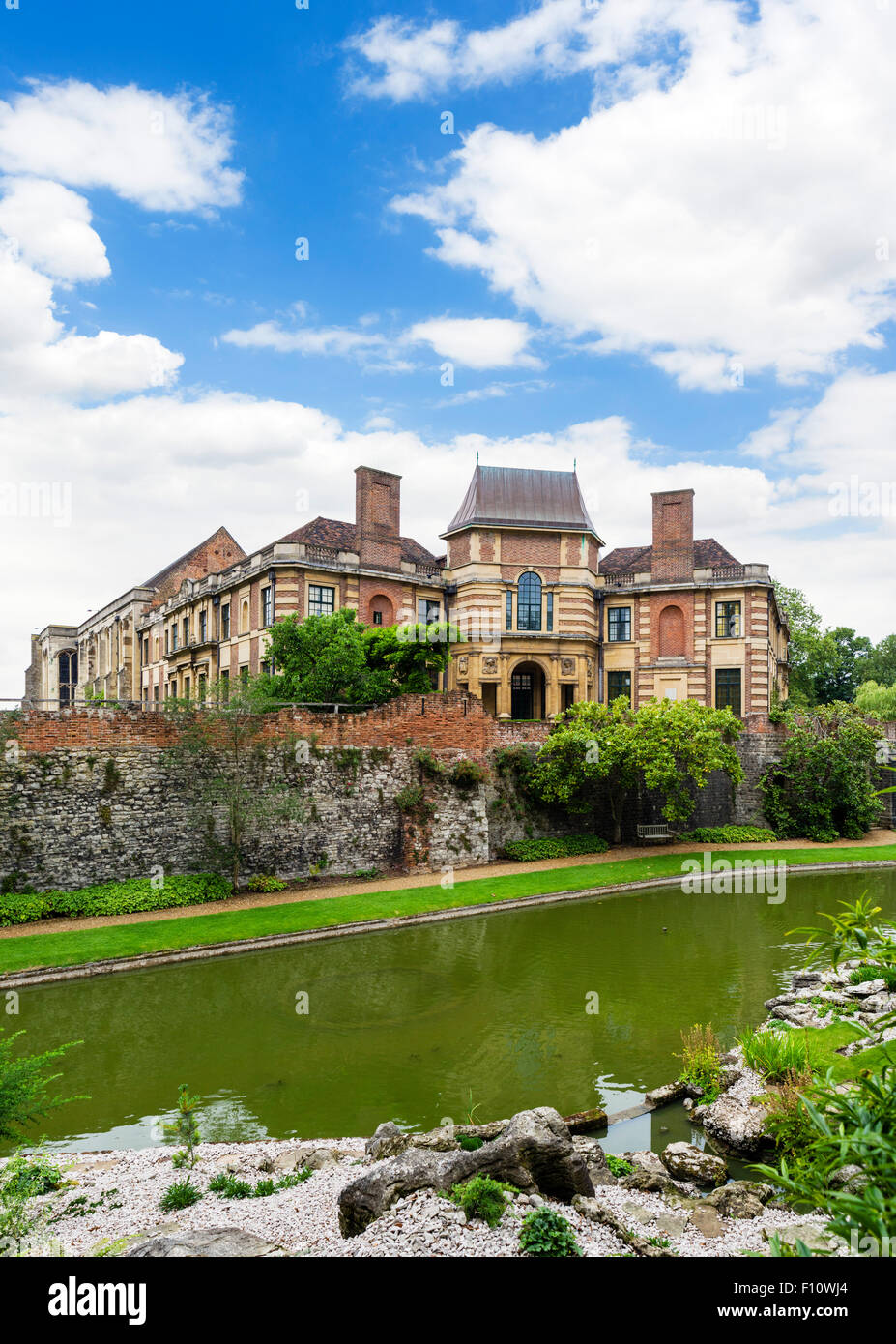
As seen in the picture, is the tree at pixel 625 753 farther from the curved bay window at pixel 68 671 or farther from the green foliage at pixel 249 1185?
the curved bay window at pixel 68 671

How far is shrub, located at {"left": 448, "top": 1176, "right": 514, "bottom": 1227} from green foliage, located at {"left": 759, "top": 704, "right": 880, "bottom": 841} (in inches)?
1170

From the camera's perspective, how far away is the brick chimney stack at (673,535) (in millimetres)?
41781

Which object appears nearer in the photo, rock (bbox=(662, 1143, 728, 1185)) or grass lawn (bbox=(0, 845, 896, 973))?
rock (bbox=(662, 1143, 728, 1185))

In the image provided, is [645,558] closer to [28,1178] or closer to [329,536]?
[329,536]

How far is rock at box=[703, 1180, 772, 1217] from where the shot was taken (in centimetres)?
693

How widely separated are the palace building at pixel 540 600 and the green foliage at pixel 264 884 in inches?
700

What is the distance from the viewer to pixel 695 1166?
7.94 m

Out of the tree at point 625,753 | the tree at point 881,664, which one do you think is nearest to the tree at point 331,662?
the tree at point 625,753

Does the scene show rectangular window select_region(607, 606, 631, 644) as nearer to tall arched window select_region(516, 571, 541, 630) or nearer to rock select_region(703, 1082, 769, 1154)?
tall arched window select_region(516, 571, 541, 630)

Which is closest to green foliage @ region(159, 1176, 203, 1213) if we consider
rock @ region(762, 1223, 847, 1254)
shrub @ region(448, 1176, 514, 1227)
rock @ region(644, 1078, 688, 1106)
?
shrub @ region(448, 1176, 514, 1227)

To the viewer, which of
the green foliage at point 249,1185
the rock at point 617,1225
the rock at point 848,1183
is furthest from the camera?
the green foliage at point 249,1185

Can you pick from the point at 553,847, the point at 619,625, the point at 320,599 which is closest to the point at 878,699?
the point at 619,625

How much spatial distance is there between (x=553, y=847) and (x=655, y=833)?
4.97m
